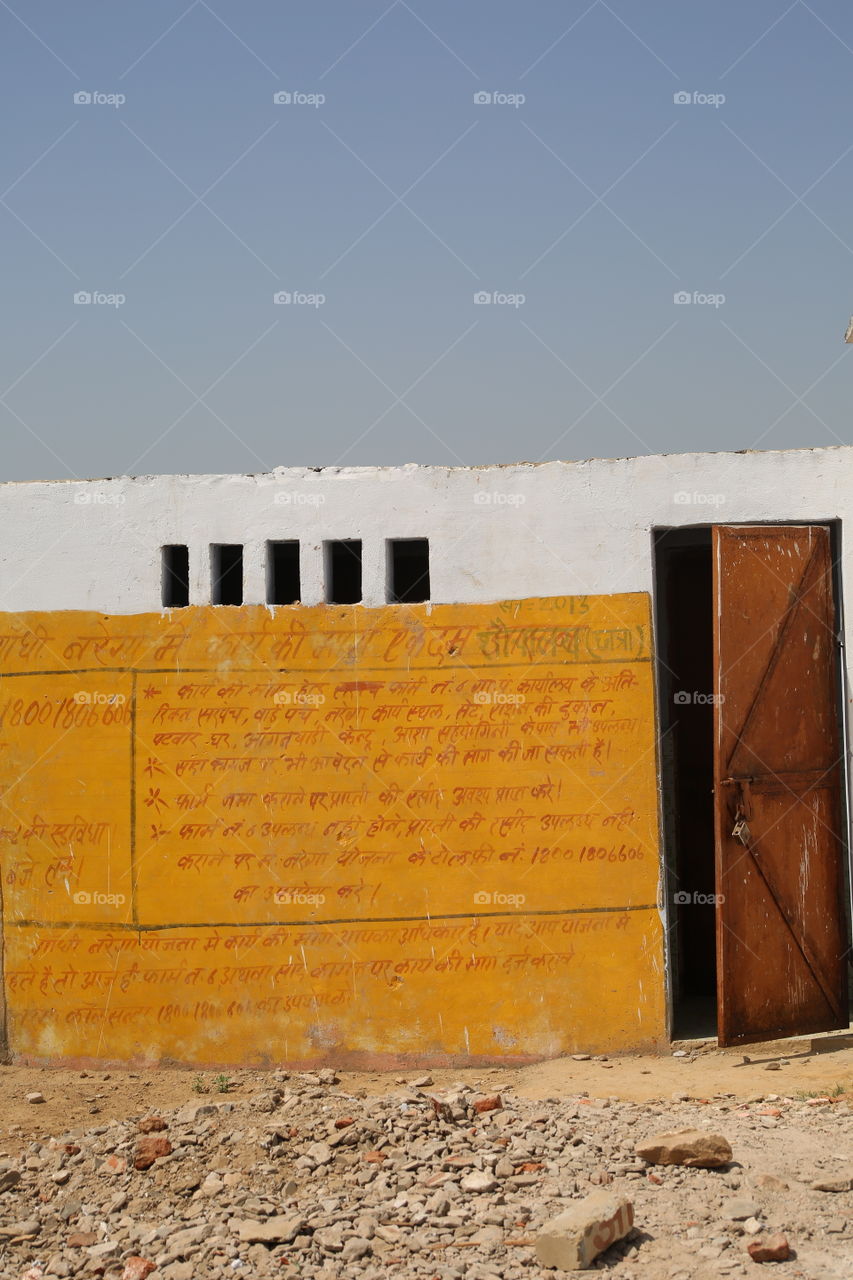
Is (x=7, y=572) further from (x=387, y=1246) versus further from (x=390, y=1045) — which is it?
(x=387, y=1246)

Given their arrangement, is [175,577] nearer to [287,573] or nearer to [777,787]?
[287,573]

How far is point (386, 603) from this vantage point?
7.00 meters

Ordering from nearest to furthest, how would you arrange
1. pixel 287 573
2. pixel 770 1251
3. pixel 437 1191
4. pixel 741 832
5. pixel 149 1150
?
pixel 770 1251 < pixel 437 1191 < pixel 149 1150 < pixel 741 832 < pixel 287 573

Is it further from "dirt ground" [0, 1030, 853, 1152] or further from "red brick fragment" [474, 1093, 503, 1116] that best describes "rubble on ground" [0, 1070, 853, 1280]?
"dirt ground" [0, 1030, 853, 1152]

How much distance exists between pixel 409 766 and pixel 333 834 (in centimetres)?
62

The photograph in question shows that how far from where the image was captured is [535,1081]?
649cm

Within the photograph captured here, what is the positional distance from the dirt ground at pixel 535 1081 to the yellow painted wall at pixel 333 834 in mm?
148

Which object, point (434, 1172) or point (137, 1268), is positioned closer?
point (137, 1268)

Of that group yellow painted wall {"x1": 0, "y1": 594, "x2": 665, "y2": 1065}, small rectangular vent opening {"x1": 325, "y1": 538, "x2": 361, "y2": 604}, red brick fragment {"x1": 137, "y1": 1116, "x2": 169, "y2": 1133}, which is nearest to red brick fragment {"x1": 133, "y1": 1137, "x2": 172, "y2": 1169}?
red brick fragment {"x1": 137, "y1": 1116, "x2": 169, "y2": 1133}

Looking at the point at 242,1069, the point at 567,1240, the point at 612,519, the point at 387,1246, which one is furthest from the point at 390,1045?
the point at 612,519

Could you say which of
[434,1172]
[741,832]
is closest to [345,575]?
[741,832]

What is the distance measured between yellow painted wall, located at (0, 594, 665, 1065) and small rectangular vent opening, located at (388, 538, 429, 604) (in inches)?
14.5

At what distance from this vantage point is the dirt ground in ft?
20.3

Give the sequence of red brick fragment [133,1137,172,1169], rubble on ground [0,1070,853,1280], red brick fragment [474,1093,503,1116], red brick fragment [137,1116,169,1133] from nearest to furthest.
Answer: rubble on ground [0,1070,853,1280], red brick fragment [133,1137,172,1169], red brick fragment [474,1093,503,1116], red brick fragment [137,1116,169,1133]
